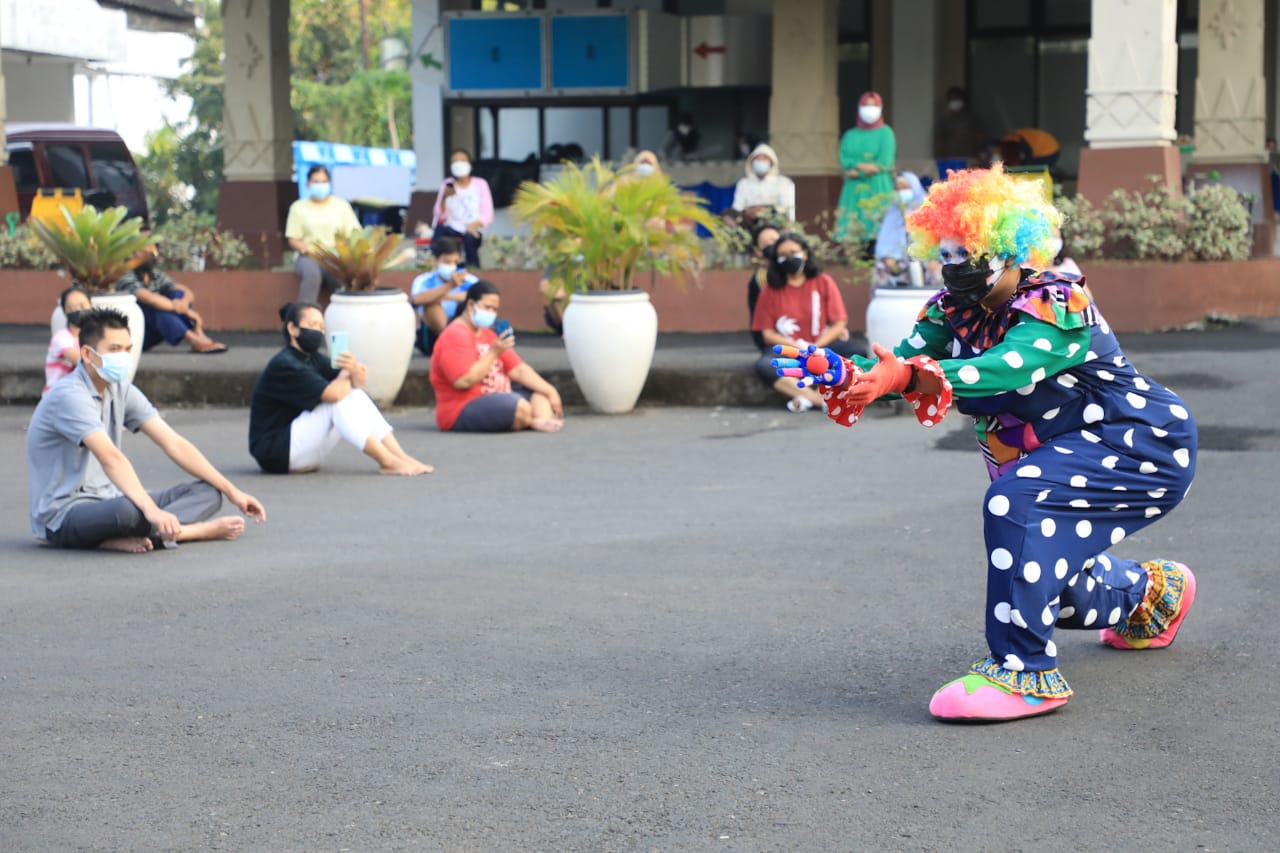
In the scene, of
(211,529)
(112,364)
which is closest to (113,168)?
(211,529)

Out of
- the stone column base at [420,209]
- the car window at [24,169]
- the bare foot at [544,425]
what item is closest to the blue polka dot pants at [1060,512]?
the bare foot at [544,425]

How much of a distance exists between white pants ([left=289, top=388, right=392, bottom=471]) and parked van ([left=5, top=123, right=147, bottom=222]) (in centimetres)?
1527

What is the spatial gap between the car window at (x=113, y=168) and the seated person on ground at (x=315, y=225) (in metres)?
10.4

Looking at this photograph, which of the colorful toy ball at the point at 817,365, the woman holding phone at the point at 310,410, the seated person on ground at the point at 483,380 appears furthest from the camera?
the seated person on ground at the point at 483,380

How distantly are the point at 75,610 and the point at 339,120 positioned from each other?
154ft

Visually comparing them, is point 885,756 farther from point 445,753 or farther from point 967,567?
point 967,567

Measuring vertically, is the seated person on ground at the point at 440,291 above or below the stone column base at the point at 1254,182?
below

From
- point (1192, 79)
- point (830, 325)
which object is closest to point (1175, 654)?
point (830, 325)

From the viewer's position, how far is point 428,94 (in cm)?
2605

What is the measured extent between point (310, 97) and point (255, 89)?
1202 inches

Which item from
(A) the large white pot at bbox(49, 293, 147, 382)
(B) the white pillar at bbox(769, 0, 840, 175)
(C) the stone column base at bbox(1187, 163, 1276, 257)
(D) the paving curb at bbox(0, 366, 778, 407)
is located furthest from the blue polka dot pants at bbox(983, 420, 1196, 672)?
(B) the white pillar at bbox(769, 0, 840, 175)

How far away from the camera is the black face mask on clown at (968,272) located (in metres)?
5.42

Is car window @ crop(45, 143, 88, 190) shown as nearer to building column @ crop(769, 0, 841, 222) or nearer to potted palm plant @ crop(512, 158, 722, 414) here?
building column @ crop(769, 0, 841, 222)

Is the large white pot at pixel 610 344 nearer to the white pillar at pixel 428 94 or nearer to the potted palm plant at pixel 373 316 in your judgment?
the potted palm plant at pixel 373 316
